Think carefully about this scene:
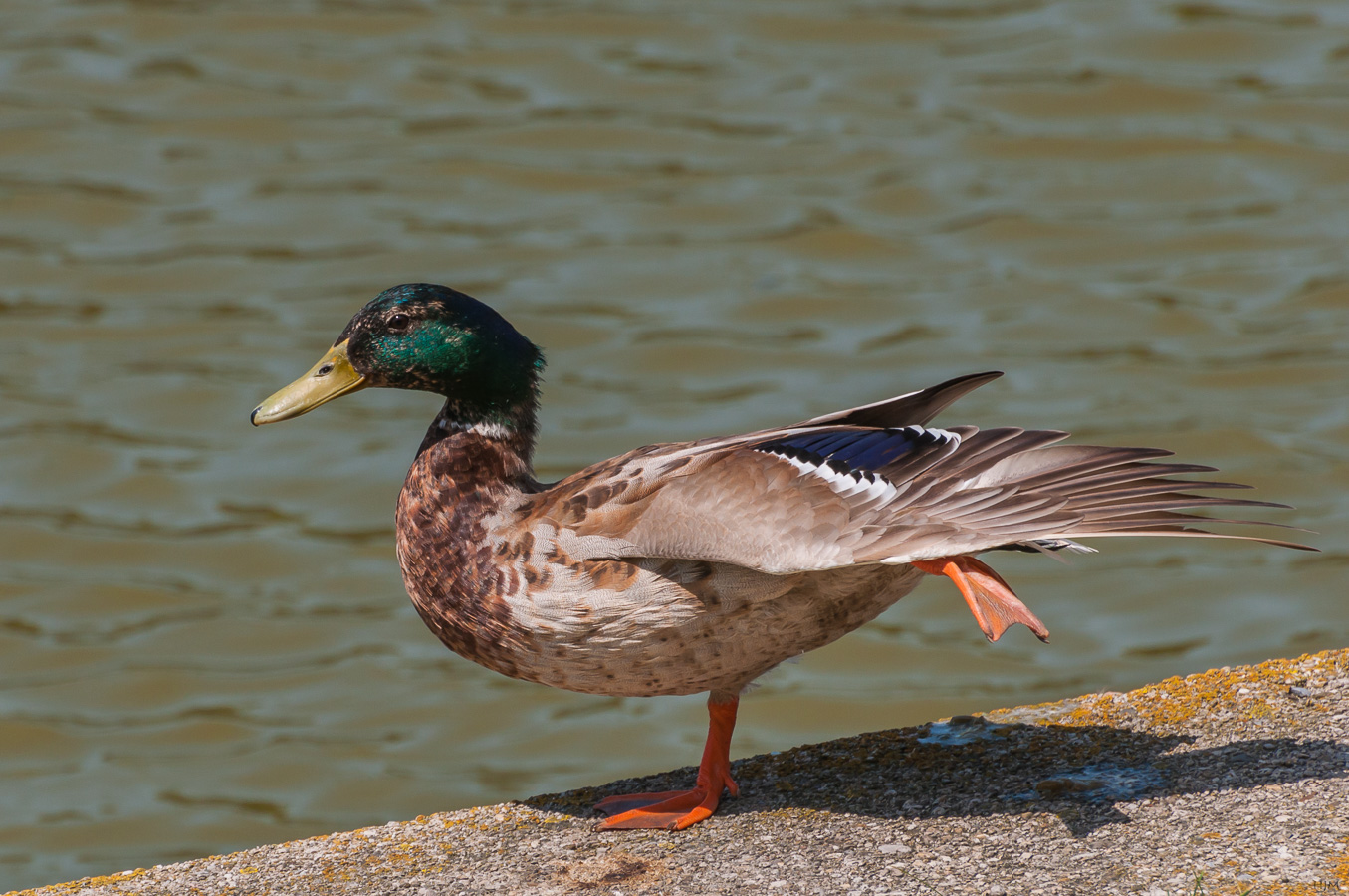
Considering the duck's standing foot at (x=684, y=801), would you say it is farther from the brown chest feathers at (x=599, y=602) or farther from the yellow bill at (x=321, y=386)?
the yellow bill at (x=321, y=386)

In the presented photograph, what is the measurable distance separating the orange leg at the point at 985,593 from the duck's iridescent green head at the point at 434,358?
1299 mm

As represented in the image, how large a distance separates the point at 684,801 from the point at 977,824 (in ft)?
2.34

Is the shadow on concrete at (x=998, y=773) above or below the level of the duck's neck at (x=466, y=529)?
below

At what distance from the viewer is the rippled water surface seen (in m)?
7.62

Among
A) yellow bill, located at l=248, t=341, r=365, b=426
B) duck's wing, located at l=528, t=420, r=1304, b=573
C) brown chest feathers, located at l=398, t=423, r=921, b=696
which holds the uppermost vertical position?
yellow bill, located at l=248, t=341, r=365, b=426

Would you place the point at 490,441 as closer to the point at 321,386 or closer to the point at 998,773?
the point at 321,386

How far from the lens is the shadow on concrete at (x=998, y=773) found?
374 centimetres

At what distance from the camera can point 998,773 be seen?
3.94 m

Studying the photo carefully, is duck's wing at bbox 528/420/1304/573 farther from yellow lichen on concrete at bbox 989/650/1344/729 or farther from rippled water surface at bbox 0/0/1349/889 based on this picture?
rippled water surface at bbox 0/0/1349/889

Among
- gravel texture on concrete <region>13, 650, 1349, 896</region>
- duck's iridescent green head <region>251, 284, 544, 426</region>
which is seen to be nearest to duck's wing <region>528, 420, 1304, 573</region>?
duck's iridescent green head <region>251, 284, 544, 426</region>

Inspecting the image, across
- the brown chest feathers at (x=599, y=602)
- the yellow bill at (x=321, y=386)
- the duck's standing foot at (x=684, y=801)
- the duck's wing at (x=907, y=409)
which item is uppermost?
the yellow bill at (x=321, y=386)

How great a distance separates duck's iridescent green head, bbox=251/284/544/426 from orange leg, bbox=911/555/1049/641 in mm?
1299

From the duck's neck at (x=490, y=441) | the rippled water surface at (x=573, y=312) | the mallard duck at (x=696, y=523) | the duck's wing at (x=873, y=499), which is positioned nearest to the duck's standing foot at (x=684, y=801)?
the mallard duck at (x=696, y=523)

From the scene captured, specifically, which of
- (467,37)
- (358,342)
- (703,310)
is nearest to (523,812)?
(358,342)
